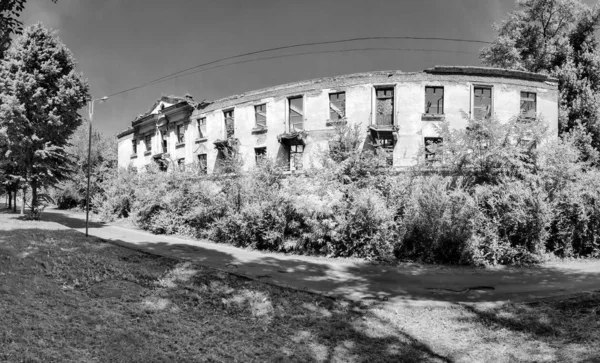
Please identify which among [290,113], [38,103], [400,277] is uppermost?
[290,113]

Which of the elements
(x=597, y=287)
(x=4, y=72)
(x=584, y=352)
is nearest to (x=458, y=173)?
(x=597, y=287)

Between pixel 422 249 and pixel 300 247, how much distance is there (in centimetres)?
510

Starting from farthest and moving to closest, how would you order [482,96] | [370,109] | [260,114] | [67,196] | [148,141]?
[148,141] < [67,196] < [260,114] < [370,109] < [482,96]

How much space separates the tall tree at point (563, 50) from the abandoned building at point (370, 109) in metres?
2.00

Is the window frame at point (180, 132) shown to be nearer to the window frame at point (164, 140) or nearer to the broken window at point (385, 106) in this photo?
the window frame at point (164, 140)

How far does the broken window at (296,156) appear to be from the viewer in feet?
91.6

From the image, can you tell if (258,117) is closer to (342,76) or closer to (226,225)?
(342,76)

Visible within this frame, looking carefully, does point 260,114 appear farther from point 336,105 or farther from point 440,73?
point 440,73

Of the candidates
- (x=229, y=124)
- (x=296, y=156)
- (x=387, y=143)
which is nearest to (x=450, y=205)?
(x=387, y=143)

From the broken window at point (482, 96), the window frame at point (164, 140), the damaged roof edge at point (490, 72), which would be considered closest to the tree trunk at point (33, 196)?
the window frame at point (164, 140)

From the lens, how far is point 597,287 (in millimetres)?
9422

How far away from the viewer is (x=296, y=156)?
93.0ft

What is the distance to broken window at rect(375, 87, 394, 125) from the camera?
2572cm

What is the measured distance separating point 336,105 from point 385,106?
157 inches
